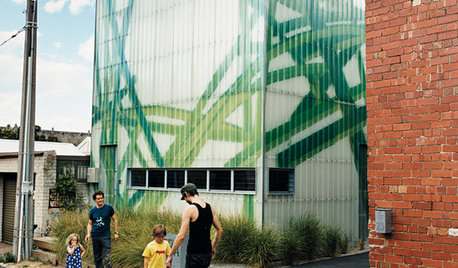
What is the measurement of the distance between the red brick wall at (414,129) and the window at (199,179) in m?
6.61

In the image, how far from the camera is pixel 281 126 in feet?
42.6

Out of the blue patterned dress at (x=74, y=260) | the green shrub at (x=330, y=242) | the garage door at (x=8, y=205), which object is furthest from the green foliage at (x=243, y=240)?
the garage door at (x=8, y=205)

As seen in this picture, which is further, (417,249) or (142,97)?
(142,97)

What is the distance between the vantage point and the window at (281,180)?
1287cm

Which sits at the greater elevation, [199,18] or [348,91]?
[199,18]

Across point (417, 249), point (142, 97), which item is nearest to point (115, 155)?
point (142, 97)

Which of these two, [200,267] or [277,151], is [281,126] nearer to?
[277,151]

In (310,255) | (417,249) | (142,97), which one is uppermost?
(142,97)

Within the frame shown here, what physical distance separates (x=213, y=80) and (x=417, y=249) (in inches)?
354

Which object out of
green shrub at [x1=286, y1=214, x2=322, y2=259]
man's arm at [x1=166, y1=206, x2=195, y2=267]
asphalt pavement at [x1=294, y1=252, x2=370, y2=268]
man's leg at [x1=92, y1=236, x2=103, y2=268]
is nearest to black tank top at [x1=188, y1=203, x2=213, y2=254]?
man's arm at [x1=166, y1=206, x2=195, y2=267]

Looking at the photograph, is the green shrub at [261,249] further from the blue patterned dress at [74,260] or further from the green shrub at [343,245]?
the blue patterned dress at [74,260]

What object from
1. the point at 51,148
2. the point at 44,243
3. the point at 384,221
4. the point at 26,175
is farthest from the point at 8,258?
the point at 51,148

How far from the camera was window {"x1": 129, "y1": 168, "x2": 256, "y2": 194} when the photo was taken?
1290 centimetres

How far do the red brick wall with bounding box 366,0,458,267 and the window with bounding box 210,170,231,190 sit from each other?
7.30m
